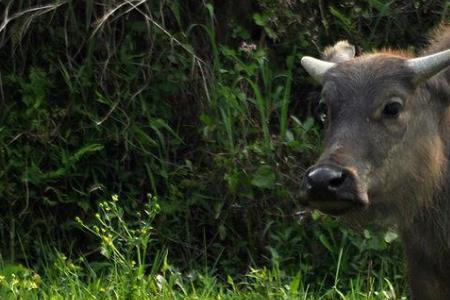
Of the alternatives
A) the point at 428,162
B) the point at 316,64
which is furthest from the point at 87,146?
the point at 428,162

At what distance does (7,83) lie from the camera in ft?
30.1

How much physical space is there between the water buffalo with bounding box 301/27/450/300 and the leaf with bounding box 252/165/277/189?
1342mm

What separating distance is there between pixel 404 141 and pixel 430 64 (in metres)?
0.38

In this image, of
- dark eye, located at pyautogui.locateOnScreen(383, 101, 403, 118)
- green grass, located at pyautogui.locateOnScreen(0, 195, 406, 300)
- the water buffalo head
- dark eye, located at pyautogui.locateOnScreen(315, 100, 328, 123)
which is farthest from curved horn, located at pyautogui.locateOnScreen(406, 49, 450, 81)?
green grass, located at pyautogui.locateOnScreen(0, 195, 406, 300)

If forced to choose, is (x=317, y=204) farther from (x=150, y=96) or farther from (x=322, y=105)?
(x=150, y=96)

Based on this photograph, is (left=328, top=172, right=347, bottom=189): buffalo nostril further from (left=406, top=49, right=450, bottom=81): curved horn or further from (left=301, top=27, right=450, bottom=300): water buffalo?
(left=406, top=49, right=450, bottom=81): curved horn

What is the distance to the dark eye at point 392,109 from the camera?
7320mm

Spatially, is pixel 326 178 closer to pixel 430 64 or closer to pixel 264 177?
pixel 430 64

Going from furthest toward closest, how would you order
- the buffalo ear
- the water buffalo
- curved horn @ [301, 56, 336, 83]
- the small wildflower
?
the small wildflower, the buffalo ear, curved horn @ [301, 56, 336, 83], the water buffalo

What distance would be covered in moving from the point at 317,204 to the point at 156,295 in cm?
121

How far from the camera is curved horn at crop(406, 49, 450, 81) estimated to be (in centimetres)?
734

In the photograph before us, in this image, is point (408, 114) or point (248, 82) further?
point (248, 82)

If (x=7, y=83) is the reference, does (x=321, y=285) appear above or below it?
below

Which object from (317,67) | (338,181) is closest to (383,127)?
(338,181)
